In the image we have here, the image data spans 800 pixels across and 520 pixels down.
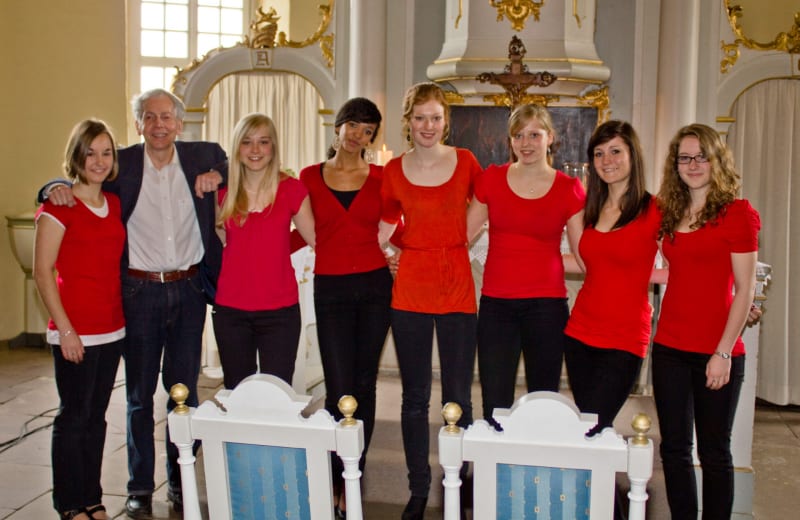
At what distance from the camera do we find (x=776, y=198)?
A: 4.73 meters

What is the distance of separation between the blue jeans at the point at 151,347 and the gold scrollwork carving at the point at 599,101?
3179mm

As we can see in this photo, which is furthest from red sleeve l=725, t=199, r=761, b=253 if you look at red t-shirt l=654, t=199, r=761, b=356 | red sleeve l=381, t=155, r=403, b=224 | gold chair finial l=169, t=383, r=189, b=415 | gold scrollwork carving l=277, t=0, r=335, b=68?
gold scrollwork carving l=277, t=0, r=335, b=68

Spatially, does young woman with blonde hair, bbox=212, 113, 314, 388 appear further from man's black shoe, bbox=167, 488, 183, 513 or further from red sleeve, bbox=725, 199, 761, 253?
red sleeve, bbox=725, 199, 761, 253

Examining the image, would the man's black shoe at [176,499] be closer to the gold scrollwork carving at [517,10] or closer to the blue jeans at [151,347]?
the blue jeans at [151,347]

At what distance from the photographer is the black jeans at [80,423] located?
2602 mm

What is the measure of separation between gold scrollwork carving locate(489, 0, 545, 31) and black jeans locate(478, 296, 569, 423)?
293cm

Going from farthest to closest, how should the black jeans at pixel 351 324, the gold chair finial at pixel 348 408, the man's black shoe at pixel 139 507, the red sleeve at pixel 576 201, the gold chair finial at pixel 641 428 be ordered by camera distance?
the man's black shoe at pixel 139 507
the black jeans at pixel 351 324
the red sleeve at pixel 576 201
the gold chair finial at pixel 348 408
the gold chair finial at pixel 641 428

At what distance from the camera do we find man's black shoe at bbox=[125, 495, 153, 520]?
2.88 m

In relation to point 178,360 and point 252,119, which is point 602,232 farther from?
point 178,360

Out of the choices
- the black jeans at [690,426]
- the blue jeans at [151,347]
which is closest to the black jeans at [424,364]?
the black jeans at [690,426]

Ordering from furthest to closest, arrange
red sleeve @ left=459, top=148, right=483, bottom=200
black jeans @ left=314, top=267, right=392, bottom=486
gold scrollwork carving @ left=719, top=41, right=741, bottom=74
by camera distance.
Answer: gold scrollwork carving @ left=719, top=41, right=741, bottom=74 < black jeans @ left=314, top=267, right=392, bottom=486 < red sleeve @ left=459, top=148, right=483, bottom=200

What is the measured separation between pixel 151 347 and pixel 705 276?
1746 millimetres

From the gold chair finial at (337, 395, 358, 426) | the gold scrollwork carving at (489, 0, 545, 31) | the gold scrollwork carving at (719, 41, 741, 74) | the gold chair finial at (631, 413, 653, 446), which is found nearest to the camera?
the gold chair finial at (631, 413, 653, 446)

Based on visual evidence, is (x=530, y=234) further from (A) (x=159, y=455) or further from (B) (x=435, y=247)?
(A) (x=159, y=455)
